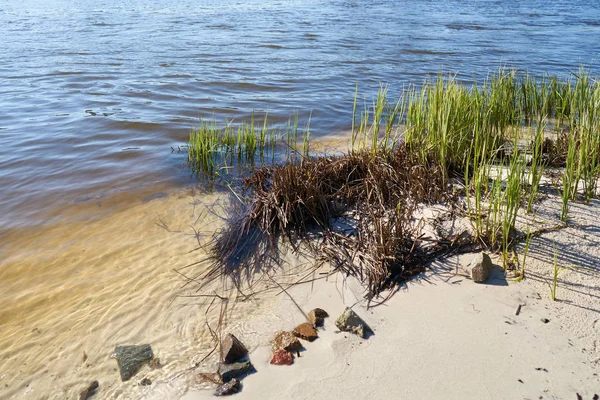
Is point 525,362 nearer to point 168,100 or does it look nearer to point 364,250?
point 364,250

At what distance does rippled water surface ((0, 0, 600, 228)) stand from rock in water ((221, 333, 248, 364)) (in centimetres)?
317

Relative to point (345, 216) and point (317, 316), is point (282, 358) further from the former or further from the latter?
point (345, 216)

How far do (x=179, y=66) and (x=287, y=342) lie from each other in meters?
10.6

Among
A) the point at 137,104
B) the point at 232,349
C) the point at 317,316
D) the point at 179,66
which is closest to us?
the point at 232,349

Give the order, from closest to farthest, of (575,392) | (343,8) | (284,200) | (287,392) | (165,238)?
1. (575,392)
2. (287,392)
3. (284,200)
4. (165,238)
5. (343,8)

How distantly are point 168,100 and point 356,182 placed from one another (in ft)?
19.3

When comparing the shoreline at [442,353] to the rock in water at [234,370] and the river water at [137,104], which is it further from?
the river water at [137,104]

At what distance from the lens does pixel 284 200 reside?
4.49 metres

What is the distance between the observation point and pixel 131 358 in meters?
3.21

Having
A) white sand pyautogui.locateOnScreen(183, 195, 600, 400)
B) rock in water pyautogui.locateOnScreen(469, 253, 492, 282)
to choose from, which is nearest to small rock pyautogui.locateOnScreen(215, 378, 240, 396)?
white sand pyautogui.locateOnScreen(183, 195, 600, 400)

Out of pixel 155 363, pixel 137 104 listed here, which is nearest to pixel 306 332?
pixel 155 363

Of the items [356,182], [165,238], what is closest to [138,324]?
[165,238]

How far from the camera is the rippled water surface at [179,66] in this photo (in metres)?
6.71

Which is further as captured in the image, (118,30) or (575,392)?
(118,30)
